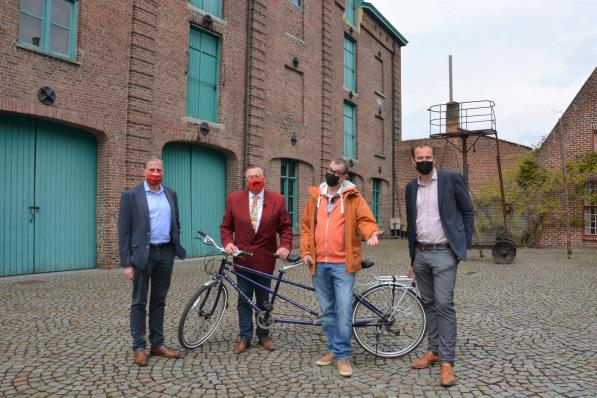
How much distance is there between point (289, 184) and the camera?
16.2m

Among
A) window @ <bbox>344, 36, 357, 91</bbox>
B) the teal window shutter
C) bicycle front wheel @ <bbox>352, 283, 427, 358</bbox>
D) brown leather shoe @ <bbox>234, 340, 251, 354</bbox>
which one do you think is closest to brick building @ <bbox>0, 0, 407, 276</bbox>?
the teal window shutter

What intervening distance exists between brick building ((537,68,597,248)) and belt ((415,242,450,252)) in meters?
16.5

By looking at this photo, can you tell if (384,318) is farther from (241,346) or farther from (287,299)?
(241,346)

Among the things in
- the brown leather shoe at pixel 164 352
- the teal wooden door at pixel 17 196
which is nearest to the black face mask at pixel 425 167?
the brown leather shoe at pixel 164 352

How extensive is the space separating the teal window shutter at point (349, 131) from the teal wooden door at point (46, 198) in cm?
1178

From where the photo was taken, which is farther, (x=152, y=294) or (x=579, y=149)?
(x=579, y=149)

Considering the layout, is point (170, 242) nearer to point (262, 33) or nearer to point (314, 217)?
point (314, 217)

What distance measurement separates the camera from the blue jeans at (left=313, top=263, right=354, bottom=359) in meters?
3.82

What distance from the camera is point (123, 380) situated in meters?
3.61

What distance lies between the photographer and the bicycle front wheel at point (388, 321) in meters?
4.20

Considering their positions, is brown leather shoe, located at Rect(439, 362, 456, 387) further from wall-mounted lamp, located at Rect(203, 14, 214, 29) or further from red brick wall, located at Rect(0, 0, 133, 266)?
wall-mounted lamp, located at Rect(203, 14, 214, 29)

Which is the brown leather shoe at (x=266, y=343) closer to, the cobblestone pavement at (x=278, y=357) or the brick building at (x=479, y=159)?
the cobblestone pavement at (x=278, y=357)

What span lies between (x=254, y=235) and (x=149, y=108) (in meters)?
7.79

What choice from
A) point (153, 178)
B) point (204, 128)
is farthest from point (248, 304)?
point (204, 128)
